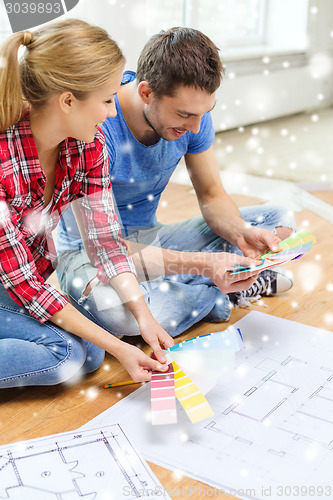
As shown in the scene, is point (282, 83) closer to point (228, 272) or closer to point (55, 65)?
point (228, 272)

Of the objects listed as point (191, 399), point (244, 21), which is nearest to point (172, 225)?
point (191, 399)

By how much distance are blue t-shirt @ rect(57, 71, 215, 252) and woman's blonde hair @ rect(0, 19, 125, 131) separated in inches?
10.9

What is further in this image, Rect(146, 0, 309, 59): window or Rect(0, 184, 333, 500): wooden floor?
Rect(146, 0, 309, 59): window

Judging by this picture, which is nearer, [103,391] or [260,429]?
[260,429]

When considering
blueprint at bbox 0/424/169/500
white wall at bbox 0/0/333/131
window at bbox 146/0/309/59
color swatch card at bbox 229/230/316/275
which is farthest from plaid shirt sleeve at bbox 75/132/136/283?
white wall at bbox 0/0/333/131

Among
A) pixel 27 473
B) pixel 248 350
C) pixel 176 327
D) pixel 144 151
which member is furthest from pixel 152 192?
pixel 27 473

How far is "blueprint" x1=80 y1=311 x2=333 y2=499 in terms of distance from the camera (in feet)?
2.57

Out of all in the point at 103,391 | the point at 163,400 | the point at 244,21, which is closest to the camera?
the point at 163,400

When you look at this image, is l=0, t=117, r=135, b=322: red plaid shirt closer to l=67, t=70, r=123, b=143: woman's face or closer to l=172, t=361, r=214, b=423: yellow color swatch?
l=67, t=70, r=123, b=143: woman's face

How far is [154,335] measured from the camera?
1.03 m

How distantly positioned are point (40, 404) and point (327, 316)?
0.65m

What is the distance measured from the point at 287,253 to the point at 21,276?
50cm

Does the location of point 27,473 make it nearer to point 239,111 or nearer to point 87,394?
point 87,394

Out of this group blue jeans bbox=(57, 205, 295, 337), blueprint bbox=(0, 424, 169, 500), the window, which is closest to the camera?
blueprint bbox=(0, 424, 169, 500)
